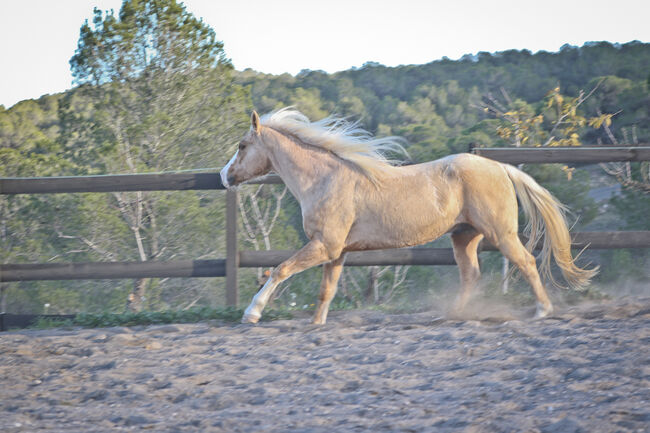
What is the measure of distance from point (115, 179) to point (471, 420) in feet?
14.4

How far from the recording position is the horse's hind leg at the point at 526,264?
17.9 ft

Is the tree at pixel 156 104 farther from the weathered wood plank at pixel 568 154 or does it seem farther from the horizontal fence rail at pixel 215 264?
the weathered wood plank at pixel 568 154

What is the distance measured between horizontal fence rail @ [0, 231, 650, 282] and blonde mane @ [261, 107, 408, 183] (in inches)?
39.1

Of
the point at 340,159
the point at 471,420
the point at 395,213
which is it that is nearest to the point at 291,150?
the point at 340,159

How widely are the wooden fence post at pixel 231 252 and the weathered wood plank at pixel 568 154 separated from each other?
226 cm

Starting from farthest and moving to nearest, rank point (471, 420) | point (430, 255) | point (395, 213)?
point (430, 255)
point (395, 213)
point (471, 420)

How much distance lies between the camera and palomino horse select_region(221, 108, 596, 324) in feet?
17.7

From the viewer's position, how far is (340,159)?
5.62 meters

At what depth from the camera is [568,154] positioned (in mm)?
6266

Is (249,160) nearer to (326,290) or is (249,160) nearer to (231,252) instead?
(231,252)

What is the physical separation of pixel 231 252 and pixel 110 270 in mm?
1102

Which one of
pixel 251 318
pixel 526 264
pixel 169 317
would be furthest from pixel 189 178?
pixel 526 264

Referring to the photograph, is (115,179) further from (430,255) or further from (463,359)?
(463,359)

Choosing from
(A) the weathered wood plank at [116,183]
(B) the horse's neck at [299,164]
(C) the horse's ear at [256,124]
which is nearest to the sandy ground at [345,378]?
(B) the horse's neck at [299,164]
